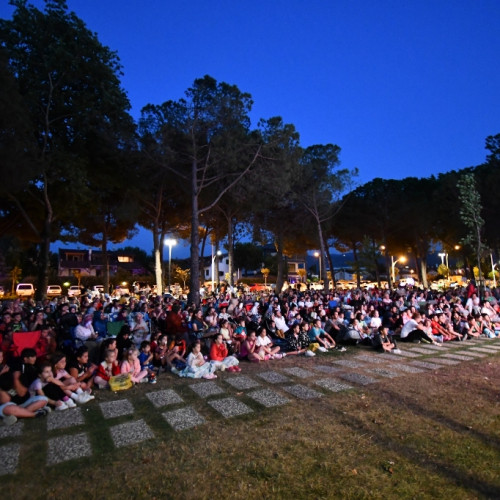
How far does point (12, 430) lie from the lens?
3.87m

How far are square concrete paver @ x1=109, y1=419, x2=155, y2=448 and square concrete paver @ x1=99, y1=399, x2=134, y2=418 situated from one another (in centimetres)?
37

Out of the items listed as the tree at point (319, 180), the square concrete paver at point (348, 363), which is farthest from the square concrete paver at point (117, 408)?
the tree at point (319, 180)

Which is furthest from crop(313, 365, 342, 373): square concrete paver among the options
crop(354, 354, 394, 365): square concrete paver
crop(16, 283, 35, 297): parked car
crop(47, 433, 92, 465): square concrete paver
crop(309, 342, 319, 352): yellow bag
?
crop(16, 283, 35, 297): parked car

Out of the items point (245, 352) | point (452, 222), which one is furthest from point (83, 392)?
point (452, 222)

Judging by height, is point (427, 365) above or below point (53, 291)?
below

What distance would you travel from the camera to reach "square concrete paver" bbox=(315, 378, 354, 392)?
5.23 metres

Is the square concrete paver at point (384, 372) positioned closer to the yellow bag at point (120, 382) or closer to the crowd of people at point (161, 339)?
the crowd of people at point (161, 339)

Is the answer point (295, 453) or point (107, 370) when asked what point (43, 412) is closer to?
point (107, 370)

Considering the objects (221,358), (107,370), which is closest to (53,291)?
(107,370)

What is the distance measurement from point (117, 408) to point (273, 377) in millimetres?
2576

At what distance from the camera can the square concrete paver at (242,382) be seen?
5.38 metres

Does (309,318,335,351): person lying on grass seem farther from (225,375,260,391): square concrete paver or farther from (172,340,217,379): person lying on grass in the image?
(172,340,217,379): person lying on grass

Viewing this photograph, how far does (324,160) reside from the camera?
2367cm

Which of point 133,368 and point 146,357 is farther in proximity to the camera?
point 146,357
